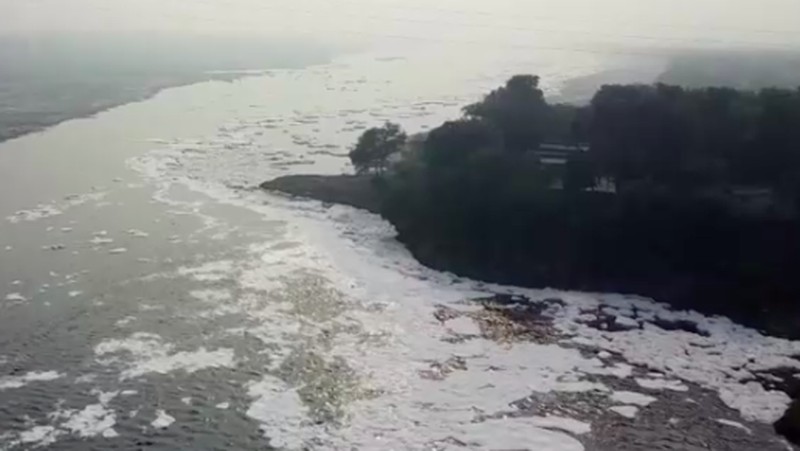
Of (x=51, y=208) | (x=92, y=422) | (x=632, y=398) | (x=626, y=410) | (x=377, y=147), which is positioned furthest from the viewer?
(x=377, y=147)

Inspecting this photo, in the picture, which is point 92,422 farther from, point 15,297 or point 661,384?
point 661,384

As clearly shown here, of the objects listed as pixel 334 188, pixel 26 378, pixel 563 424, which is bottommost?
pixel 563 424

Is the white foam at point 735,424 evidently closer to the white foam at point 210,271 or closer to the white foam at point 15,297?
the white foam at point 210,271

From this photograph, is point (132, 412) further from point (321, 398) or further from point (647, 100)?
point (647, 100)

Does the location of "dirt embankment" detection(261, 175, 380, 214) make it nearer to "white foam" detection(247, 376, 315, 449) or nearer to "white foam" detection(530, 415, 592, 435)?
"white foam" detection(247, 376, 315, 449)

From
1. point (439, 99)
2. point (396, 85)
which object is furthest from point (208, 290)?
point (396, 85)

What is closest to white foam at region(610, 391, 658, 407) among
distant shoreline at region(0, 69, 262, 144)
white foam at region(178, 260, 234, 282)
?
white foam at region(178, 260, 234, 282)

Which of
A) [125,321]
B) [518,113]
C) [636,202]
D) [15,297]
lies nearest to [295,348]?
[125,321]

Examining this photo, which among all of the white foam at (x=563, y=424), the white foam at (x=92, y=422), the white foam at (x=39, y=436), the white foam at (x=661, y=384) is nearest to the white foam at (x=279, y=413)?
the white foam at (x=92, y=422)
